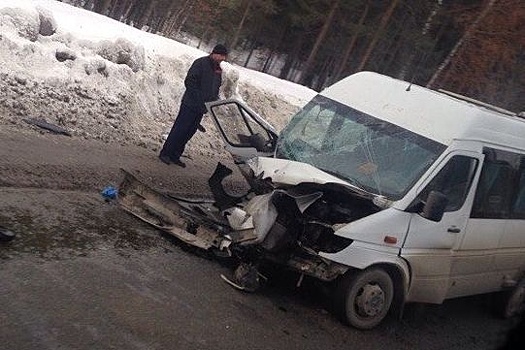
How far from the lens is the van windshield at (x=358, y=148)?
581 centimetres

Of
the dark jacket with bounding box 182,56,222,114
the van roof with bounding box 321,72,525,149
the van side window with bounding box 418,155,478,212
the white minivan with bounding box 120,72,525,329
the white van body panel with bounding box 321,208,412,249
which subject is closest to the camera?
the white van body panel with bounding box 321,208,412,249

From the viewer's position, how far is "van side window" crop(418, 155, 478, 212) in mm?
5797

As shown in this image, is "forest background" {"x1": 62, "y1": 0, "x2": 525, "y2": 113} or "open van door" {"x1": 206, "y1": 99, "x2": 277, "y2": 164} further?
"forest background" {"x1": 62, "y1": 0, "x2": 525, "y2": 113}

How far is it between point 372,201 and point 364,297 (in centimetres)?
95

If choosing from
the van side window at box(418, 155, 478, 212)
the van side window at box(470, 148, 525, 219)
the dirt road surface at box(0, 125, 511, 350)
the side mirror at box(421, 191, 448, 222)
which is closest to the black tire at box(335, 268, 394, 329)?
the dirt road surface at box(0, 125, 511, 350)

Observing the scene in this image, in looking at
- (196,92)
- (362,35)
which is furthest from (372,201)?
(362,35)

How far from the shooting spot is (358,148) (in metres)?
6.19

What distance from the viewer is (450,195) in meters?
5.98

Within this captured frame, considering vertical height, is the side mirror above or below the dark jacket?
below

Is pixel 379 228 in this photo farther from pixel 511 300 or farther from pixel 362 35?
pixel 362 35

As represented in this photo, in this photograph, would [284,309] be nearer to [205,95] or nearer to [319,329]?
[319,329]

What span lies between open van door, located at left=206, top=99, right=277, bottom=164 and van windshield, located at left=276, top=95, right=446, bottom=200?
8.6 inches

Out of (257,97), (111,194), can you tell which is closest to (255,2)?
(257,97)

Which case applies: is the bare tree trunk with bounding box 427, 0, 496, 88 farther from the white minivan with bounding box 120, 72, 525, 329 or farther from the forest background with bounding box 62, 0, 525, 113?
the white minivan with bounding box 120, 72, 525, 329
